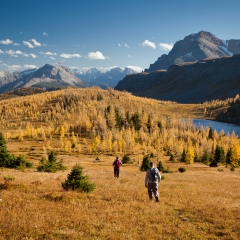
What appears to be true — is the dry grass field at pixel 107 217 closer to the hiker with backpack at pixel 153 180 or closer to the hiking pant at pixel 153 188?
the hiking pant at pixel 153 188

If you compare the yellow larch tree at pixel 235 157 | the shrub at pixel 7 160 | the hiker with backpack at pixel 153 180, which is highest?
the hiker with backpack at pixel 153 180

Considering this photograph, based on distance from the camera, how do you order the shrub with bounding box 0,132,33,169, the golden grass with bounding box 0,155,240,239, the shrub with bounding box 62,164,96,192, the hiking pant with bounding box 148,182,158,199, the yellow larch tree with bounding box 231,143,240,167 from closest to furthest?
the golden grass with bounding box 0,155,240,239, the hiking pant with bounding box 148,182,158,199, the shrub with bounding box 62,164,96,192, the shrub with bounding box 0,132,33,169, the yellow larch tree with bounding box 231,143,240,167

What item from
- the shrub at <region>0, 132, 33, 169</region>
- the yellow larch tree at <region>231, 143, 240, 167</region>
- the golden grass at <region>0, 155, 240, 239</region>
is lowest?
the yellow larch tree at <region>231, 143, 240, 167</region>

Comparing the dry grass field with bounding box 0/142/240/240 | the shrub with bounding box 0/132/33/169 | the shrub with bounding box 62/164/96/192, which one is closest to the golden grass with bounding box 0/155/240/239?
the dry grass field with bounding box 0/142/240/240

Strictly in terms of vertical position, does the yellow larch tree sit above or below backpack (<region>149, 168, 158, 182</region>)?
below

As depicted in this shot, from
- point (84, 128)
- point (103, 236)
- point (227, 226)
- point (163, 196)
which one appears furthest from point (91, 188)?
point (84, 128)

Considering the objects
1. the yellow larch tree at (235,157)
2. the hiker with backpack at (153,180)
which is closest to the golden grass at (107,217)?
the hiker with backpack at (153,180)

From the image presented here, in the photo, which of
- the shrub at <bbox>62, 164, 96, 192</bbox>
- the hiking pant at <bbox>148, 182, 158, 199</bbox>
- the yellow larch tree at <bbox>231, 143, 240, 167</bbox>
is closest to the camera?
the hiking pant at <bbox>148, 182, 158, 199</bbox>

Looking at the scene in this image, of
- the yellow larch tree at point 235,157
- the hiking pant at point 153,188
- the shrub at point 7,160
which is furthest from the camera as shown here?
the yellow larch tree at point 235,157

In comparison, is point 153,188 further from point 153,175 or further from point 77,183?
point 77,183

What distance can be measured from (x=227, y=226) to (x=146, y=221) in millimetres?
4119

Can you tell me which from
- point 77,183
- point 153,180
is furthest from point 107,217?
point 77,183

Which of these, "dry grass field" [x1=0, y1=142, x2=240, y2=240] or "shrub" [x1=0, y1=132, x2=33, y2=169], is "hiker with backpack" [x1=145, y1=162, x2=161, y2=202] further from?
"shrub" [x1=0, y1=132, x2=33, y2=169]

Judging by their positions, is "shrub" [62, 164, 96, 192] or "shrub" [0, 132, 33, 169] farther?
"shrub" [0, 132, 33, 169]
